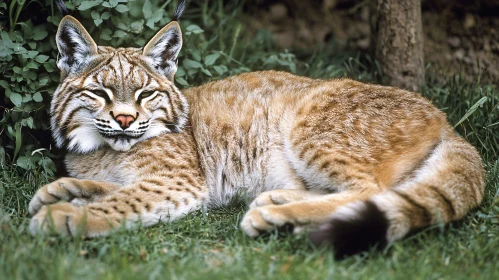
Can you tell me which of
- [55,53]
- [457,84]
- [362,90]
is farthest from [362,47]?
[55,53]

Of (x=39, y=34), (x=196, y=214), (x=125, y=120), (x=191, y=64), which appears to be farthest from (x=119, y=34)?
(x=196, y=214)

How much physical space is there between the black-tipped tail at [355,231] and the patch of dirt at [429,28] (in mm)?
3158

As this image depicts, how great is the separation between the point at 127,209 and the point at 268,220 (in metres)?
0.90

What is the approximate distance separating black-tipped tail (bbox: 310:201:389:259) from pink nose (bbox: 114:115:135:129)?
158 cm

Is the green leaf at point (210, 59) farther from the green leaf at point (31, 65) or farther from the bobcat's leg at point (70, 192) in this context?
the bobcat's leg at point (70, 192)

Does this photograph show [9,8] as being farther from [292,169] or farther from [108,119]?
[292,169]

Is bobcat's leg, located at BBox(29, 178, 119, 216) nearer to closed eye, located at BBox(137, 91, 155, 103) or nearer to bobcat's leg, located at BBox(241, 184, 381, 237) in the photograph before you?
closed eye, located at BBox(137, 91, 155, 103)

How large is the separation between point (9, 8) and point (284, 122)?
2301 millimetres

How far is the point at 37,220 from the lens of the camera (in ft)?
12.1

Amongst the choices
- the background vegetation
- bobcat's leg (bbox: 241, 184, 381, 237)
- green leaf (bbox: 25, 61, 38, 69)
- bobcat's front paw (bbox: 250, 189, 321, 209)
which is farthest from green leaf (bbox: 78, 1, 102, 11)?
bobcat's leg (bbox: 241, 184, 381, 237)

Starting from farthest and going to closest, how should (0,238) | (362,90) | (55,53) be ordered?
(55,53), (362,90), (0,238)

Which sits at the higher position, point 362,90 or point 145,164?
point 362,90

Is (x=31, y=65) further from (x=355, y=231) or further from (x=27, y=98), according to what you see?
(x=355, y=231)

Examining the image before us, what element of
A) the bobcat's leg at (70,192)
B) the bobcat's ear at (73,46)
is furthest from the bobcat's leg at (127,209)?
the bobcat's ear at (73,46)
